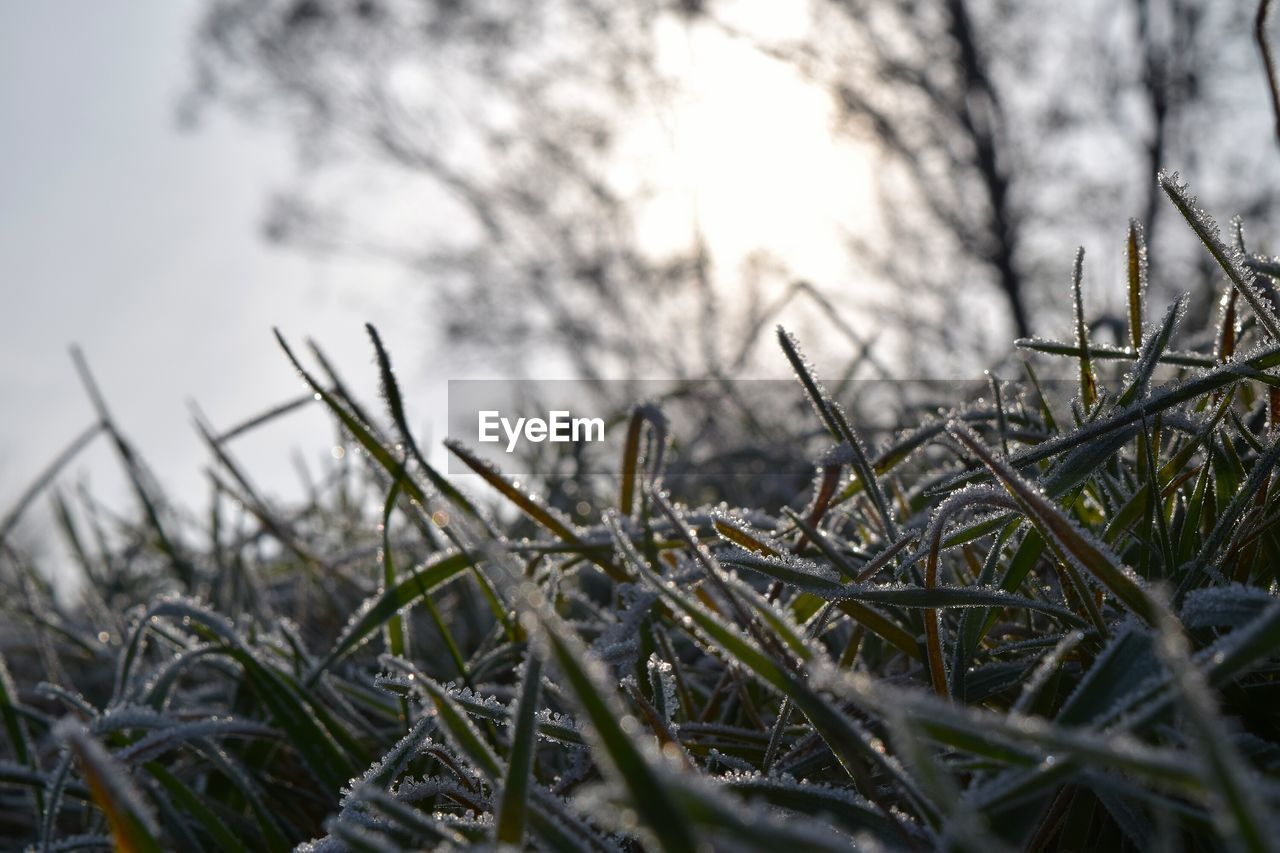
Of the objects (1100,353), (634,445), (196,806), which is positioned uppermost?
(1100,353)

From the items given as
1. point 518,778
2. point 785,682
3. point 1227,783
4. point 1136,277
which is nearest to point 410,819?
point 518,778

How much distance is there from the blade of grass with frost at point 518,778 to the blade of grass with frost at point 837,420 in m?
0.29

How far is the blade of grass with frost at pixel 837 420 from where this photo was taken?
619 millimetres

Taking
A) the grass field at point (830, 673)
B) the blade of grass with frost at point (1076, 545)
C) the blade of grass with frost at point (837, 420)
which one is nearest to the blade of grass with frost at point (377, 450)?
the grass field at point (830, 673)

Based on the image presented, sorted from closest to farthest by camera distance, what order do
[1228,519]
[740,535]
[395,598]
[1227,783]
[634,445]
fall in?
[1227,783] < [1228,519] < [740,535] < [395,598] < [634,445]

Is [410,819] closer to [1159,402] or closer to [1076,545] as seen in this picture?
[1076,545]

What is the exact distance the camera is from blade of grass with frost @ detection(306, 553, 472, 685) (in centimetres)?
73

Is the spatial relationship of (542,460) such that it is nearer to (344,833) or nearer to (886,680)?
(886,680)

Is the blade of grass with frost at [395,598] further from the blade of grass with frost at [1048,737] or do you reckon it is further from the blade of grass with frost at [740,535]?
the blade of grass with frost at [1048,737]

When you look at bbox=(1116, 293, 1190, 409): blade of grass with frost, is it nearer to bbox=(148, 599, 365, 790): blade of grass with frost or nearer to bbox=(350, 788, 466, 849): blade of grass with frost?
bbox=(350, 788, 466, 849): blade of grass with frost

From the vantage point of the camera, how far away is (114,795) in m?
0.33

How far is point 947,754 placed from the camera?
49cm

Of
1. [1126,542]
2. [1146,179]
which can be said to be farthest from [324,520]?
[1146,179]

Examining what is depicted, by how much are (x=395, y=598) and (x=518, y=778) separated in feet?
1.24
